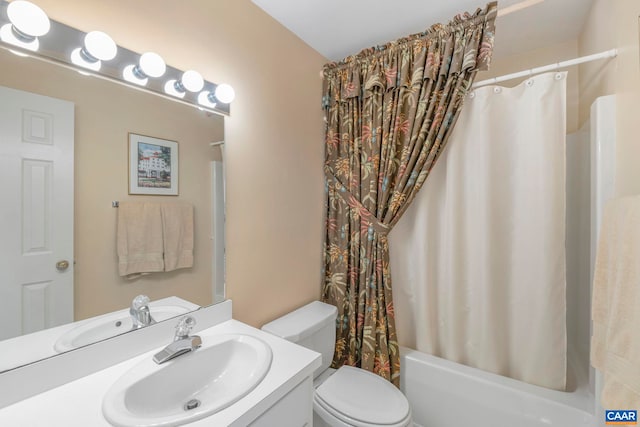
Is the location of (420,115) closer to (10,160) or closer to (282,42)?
(282,42)

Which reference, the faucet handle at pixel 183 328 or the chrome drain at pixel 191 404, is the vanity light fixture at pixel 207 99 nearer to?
the faucet handle at pixel 183 328

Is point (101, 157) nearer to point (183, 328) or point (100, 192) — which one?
point (100, 192)

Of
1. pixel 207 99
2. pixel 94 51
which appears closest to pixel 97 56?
pixel 94 51

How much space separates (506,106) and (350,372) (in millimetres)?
1745

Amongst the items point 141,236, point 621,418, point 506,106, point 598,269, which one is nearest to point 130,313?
point 141,236

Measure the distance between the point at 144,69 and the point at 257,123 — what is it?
568 mm

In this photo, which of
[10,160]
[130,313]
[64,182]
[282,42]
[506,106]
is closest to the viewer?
[10,160]

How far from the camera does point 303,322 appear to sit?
5.11 ft

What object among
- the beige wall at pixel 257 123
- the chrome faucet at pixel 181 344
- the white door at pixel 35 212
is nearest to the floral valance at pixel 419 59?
the beige wall at pixel 257 123

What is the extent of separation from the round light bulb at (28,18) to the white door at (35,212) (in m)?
0.18

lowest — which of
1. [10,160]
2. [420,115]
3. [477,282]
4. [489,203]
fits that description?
[477,282]

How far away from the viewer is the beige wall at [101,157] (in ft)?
2.83

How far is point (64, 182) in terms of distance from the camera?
871 millimetres

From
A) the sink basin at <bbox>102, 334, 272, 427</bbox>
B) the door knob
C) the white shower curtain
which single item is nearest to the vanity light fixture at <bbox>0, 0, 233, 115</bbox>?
the door knob
